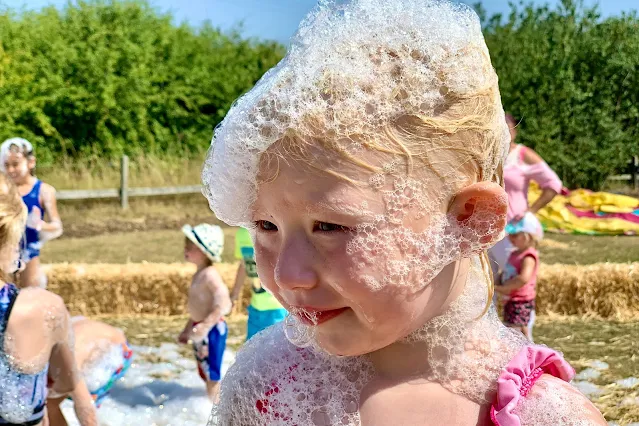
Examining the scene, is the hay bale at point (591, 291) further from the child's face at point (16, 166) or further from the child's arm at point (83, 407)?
the child's arm at point (83, 407)

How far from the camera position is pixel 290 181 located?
109 centimetres

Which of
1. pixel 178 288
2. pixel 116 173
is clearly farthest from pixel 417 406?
pixel 116 173

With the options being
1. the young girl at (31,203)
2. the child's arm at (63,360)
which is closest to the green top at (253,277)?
the child's arm at (63,360)

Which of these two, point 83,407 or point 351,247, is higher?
point 351,247

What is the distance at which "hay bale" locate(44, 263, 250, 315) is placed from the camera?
675 cm

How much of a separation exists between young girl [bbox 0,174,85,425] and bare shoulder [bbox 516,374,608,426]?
2.00 m

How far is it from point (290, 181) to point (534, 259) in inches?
149

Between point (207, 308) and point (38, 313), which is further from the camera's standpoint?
point (207, 308)

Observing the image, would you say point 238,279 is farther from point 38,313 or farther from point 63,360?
point 38,313

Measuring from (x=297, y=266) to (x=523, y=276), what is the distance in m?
3.71

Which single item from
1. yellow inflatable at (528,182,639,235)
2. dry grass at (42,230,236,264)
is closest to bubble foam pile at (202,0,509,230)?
dry grass at (42,230,236,264)

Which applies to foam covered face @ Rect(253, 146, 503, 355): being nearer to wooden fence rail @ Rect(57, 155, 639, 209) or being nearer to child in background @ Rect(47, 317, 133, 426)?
child in background @ Rect(47, 317, 133, 426)

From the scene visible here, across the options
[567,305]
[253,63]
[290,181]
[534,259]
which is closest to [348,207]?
[290,181]

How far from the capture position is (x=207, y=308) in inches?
167
